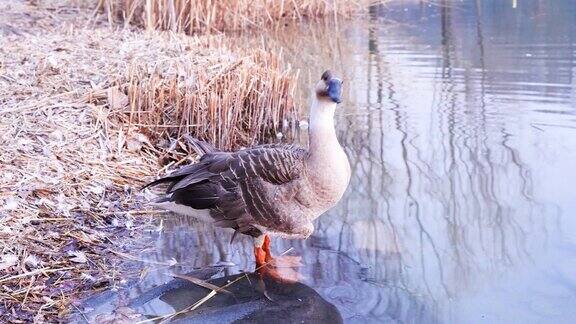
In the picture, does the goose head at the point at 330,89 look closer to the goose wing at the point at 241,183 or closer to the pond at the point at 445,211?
the goose wing at the point at 241,183

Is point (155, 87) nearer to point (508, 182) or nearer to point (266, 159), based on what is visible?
point (266, 159)

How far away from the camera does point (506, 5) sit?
1811 centimetres

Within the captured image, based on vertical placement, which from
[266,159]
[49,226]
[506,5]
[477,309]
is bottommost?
[477,309]

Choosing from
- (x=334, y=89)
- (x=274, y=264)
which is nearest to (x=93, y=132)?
(x=274, y=264)

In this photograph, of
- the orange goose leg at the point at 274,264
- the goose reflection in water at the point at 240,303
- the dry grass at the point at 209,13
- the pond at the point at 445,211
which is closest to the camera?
the goose reflection in water at the point at 240,303

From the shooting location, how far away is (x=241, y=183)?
13.3 feet

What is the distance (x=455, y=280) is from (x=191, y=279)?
1.58 m

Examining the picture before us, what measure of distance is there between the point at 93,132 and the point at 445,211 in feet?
9.92

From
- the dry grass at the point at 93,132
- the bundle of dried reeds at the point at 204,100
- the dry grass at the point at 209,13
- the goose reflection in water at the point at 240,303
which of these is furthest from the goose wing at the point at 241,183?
the dry grass at the point at 209,13

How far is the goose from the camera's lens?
3900mm

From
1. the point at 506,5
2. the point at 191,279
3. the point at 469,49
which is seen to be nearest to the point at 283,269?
the point at 191,279

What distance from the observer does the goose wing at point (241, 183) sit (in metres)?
3.96

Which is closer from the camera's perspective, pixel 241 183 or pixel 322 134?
pixel 322 134

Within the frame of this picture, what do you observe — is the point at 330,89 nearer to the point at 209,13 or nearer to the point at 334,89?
the point at 334,89
